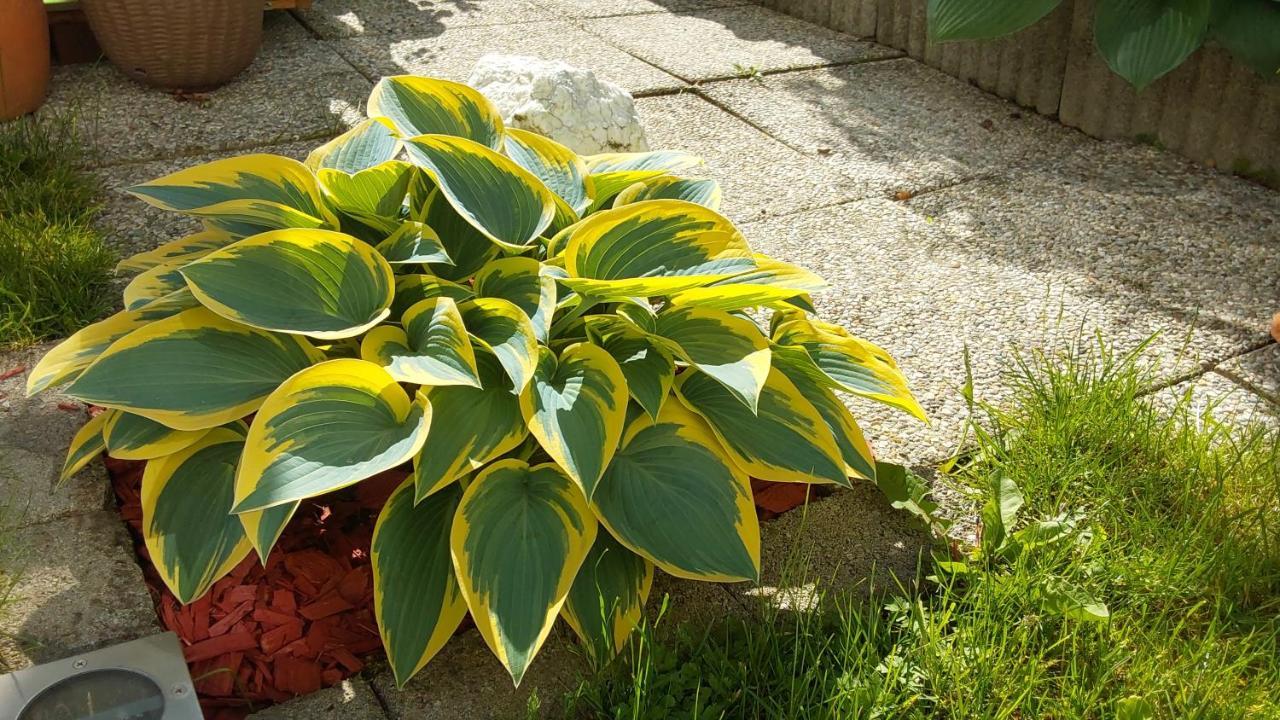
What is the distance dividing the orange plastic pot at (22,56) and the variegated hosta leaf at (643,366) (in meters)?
2.73

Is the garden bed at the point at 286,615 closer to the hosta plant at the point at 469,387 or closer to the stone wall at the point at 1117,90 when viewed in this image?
the hosta plant at the point at 469,387

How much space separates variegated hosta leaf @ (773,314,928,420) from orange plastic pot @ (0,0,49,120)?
2.91 meters

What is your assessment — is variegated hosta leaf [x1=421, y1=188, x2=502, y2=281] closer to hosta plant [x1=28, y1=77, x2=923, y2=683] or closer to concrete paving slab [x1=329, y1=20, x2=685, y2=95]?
hosta plant [x1=28, y1=77, x2=923, y2=683]

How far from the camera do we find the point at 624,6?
548cm

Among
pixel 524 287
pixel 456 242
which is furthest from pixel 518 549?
pixel 456 242

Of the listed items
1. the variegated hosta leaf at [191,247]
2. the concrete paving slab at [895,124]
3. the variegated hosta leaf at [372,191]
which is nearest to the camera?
the variegated hosta leaf at [372,191]

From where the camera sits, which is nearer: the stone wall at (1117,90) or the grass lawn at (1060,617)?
the grass lawn at (1060,617)

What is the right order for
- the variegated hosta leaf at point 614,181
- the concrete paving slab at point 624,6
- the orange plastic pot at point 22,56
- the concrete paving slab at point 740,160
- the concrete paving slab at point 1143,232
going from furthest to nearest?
the concrete paving slab at point 624,6, the orange plastic pot at point 22,56, the concrete paving slab at point 740,160, the concrete paving slab at point 1143,232, the variegated hosta leaf at point 614,181

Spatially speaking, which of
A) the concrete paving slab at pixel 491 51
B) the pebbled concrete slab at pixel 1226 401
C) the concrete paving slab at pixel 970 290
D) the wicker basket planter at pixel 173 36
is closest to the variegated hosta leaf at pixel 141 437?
the concrete paving slab at pixel 970 290

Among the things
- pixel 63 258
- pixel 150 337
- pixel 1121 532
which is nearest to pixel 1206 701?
pixel 1121 532

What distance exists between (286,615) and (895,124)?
298 cm

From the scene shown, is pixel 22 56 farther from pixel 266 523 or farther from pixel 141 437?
pixel 266 523

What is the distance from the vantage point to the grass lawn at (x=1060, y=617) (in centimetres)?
174

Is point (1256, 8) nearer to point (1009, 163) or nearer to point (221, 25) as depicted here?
point (1009, 163)
